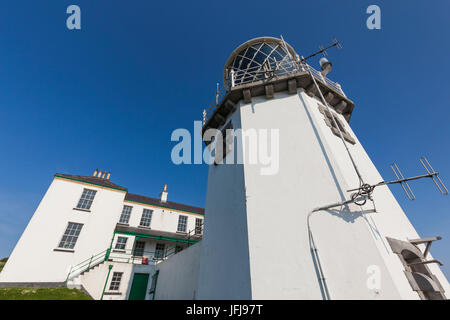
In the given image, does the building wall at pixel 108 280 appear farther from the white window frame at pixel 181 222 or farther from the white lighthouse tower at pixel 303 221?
the white lighthouse tower at pixel 303 221

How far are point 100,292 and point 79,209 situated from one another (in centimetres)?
697

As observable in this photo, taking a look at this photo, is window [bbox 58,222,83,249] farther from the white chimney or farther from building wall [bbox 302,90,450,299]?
building wall [bbox 302,90,450,299]

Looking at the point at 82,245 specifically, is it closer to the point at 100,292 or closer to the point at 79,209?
the point at 79,209

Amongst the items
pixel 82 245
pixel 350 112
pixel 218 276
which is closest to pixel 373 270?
pixel 218 276

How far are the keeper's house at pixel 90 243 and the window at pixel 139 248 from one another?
44 mm

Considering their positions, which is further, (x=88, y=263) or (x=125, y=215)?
(x=125, y=215)

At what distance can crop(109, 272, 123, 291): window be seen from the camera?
546 inches

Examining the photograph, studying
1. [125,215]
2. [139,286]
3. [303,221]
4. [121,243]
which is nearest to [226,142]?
[303,221]

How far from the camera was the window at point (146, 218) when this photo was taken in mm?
20577

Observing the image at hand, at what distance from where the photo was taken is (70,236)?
15.2 meters

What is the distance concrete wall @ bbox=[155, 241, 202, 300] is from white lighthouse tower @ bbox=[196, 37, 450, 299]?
2.48 meters

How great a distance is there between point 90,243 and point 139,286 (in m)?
5.47

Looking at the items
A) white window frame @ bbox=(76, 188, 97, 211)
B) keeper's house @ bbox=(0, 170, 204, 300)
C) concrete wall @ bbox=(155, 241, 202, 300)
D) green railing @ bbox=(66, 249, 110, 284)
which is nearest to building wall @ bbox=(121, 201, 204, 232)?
keeper's house @ bbox=(0, 170, 204, 300)

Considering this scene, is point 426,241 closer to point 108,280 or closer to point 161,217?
point 108,280
